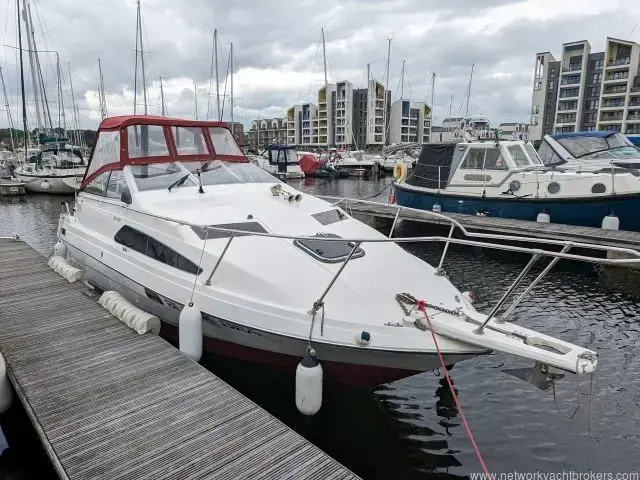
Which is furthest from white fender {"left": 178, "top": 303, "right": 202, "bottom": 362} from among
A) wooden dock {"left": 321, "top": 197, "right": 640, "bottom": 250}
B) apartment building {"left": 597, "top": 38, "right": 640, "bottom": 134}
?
apartment building {"left": 597, "top": 38, "right": 640, "bottom": 134}

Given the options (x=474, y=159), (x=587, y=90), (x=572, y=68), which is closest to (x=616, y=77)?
(x=587, y=90)

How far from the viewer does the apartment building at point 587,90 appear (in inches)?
2264

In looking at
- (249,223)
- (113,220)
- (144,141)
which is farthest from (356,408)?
(144,141)

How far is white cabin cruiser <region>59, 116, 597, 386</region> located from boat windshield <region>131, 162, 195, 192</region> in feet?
0.06

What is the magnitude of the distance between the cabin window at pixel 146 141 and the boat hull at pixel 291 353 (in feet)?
7.94

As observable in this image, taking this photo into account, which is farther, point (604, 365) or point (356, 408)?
point (604, 365)

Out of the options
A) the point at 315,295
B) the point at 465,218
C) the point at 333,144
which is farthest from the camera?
the point at 333,144

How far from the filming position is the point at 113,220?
7484 mm

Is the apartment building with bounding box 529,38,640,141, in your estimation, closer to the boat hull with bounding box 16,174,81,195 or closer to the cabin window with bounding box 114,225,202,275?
the boat hull with bounding box 16,174,81,195

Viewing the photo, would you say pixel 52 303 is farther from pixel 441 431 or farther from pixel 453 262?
pixel 453 262

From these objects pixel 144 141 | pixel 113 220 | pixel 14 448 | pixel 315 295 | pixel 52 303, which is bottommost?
pixel 14 448

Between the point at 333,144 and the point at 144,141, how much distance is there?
84408mm

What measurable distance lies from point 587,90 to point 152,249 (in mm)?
71102

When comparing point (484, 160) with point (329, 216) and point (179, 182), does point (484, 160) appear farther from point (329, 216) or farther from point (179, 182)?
point (179, 182)
